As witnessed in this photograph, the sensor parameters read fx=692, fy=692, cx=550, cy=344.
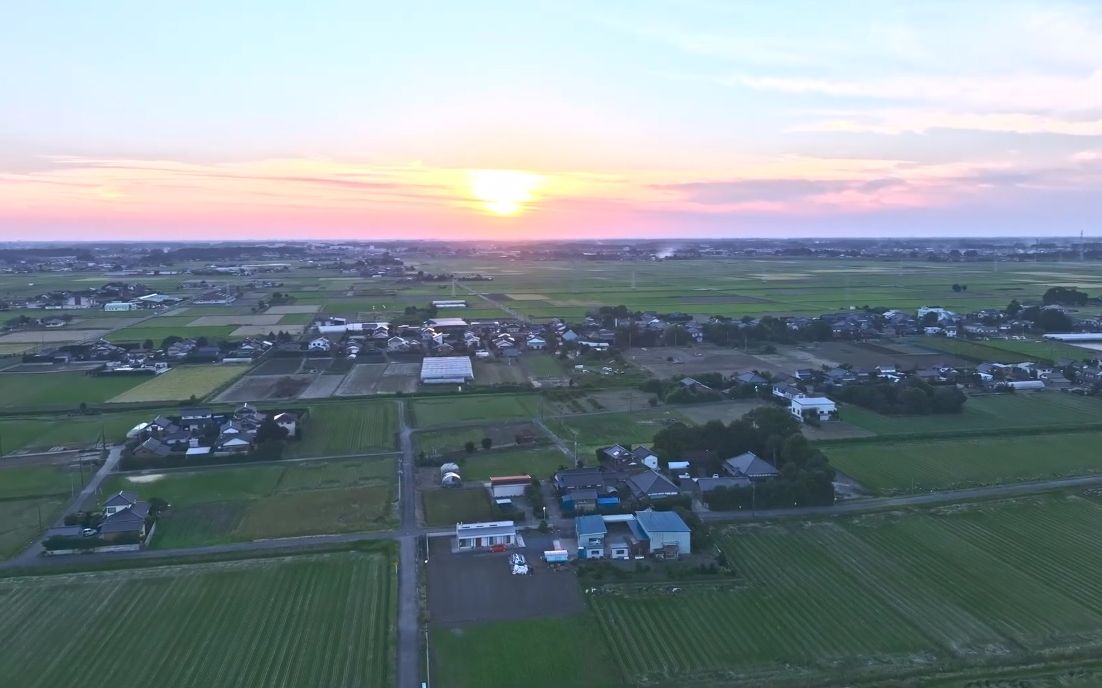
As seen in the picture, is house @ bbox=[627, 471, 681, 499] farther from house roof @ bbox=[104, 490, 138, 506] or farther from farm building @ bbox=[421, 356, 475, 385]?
farm building @ bbox=[421, 356, 475, 385]

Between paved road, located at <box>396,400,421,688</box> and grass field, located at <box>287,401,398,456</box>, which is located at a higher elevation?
grass field, located at <box>287,401,398,456</box>

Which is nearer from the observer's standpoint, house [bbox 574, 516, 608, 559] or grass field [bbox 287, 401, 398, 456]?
house [bbox 574, 516, 608, 559]

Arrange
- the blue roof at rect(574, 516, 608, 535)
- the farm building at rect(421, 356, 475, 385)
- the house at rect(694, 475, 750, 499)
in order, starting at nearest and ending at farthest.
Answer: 1. the blue roof at rect(574, 516, 608, 535)
2. the house at rect(694, 475, 750, 499)
3. the farm building at rect(421, 356, 475, 385)

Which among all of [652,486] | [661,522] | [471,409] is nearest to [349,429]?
[471,409]

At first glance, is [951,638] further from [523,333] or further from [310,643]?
[523,333]

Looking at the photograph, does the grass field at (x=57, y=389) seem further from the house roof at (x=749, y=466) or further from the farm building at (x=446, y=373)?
the house roof at (x=749, y=466)

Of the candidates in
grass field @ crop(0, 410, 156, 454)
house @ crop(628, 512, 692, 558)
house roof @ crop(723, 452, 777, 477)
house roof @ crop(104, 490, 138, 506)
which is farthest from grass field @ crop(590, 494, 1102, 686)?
grass field @ crop(0, 410, 156, 454)
